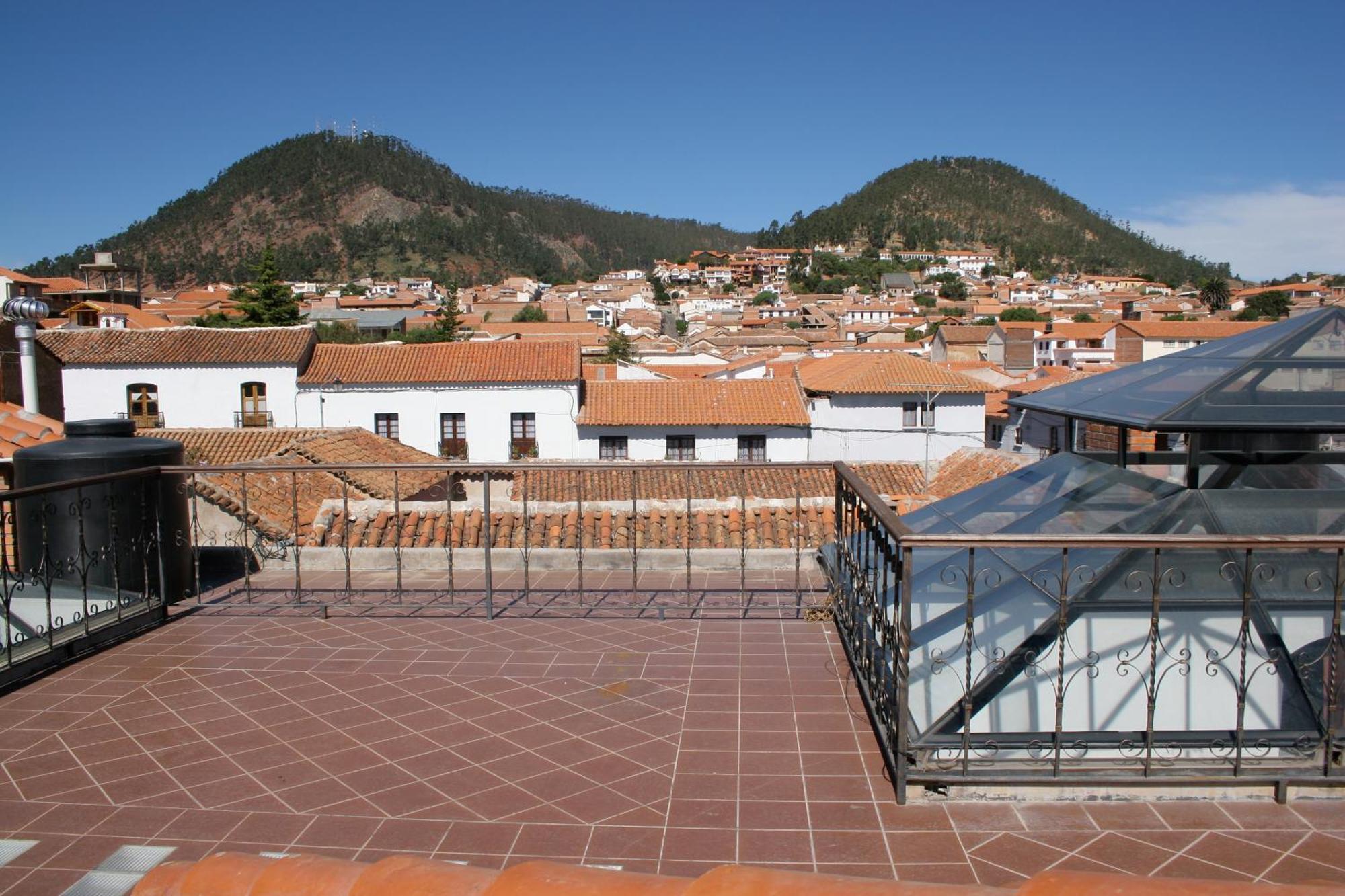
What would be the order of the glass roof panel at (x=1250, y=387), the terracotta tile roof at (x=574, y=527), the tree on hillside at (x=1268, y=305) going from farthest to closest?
the tree on hillside at (x=1268, y=305)
the terracotta tile roof at (x=574, y=527)
the glass roof panel at (x=1250, y=387)

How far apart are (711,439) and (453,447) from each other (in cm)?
958

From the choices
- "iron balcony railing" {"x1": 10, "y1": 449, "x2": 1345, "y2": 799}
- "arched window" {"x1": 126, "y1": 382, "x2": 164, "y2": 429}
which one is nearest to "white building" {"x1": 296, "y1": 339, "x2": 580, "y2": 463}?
"arched window" {"x1": 126, "y1": 382, "x2": 164, "y2": 429}

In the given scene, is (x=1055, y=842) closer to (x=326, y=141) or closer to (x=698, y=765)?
(x=698, y=765)

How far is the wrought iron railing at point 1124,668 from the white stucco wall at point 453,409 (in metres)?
28.8

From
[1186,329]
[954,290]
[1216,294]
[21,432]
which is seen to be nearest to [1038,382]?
[1186,329]

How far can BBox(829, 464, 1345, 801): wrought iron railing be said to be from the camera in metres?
2.91

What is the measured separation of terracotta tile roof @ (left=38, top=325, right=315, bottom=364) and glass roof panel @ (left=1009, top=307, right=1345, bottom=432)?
32.8 m

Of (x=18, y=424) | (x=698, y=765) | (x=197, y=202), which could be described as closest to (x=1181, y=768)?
(x=698, y=765)

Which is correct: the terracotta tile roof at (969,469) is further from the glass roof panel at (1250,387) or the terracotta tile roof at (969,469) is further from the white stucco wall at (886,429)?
the glass roof panel at (1250,387)

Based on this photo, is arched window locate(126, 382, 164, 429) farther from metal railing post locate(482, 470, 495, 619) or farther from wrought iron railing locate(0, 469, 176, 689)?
metal railing post locate(482, 470, 495, 619)

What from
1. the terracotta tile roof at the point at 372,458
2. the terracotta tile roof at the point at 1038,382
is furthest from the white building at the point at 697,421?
the terracotta tile roof at the point at 1038,382

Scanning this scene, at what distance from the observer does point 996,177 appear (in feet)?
533

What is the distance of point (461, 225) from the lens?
140 metres

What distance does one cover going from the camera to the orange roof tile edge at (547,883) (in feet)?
4.57
